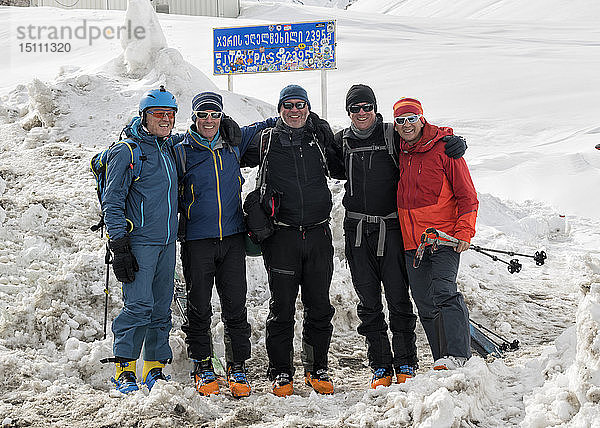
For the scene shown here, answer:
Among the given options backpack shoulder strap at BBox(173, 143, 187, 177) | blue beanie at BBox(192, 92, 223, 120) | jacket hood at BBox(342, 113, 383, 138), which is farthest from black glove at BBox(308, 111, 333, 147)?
backpack shoulder strap at BBox(173, 143, 187, 177)

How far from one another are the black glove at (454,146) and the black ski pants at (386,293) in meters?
0.63

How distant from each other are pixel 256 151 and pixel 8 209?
11.1 ft

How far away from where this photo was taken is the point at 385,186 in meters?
4.14

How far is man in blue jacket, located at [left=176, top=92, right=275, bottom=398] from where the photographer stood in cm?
412

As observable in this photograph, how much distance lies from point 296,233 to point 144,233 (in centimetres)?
101

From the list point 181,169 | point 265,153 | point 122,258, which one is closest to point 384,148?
point 265,153

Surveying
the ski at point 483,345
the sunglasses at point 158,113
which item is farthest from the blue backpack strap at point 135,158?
the ski at point 483,345

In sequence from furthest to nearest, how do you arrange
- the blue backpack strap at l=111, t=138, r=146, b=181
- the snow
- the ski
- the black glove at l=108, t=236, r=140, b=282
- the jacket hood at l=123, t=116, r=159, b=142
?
the ski, the jacket hood at l=123, t=116, r=159, b=142, the blue backpack strap at l=111, t=138, r=146, b=181, the black glove at l=108, t=236, r=140, b=282, the snow

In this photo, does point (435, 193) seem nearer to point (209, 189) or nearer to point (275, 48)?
point (209, 189)

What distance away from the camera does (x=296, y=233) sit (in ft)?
13.6

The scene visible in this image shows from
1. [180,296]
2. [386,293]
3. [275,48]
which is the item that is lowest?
[180,296]

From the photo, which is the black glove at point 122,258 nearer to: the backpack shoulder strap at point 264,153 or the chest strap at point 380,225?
Result: the backpack shoulder strap at point 264,153

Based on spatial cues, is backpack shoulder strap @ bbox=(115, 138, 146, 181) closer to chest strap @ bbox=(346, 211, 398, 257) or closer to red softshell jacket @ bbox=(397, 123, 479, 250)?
chest strap @ bbox=(346, 211, 398, 257)

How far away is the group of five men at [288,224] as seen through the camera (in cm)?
398
